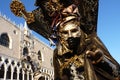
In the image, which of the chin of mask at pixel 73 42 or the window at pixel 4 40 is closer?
the chin of mask at pixel 73 42

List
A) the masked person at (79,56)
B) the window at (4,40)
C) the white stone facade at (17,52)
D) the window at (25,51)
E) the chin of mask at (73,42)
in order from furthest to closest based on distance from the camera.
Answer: the window at (25,51) < the window at (4,40) < the white stone facade at (17,52) < the chin of mask at (73,42) < the masked person at (79,56)

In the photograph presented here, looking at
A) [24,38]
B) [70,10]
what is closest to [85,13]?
[70,10]

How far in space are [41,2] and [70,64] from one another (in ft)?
3.38

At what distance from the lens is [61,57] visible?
9.30 feet

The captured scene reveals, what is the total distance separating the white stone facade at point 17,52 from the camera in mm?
29688

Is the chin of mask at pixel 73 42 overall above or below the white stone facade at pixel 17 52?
below

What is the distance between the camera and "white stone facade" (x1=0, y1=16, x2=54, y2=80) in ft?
97.4

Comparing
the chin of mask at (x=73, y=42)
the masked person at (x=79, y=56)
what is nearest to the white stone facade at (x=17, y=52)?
the masked person at (x=79, y=56)

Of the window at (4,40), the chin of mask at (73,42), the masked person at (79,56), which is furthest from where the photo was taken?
the window at (4,40)

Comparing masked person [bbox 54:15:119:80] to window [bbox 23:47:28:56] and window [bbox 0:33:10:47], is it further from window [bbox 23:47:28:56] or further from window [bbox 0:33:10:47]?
window [bbox 23:47:28:56]

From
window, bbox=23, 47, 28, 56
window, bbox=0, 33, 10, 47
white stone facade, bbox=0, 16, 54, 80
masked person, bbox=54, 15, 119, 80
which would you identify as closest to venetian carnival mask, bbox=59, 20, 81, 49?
masked person, bbox=54, 15, 119, 80

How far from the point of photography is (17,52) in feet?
108

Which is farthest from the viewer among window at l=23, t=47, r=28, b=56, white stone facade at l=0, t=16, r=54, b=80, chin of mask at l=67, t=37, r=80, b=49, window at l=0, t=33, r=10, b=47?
window at l=23, t=47, r=28, b=56

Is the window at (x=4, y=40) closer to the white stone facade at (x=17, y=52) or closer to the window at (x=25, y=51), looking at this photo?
the white stone facade at (x=17, y=52)
